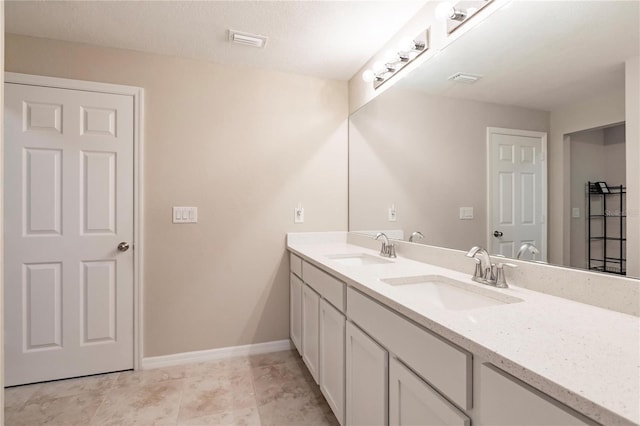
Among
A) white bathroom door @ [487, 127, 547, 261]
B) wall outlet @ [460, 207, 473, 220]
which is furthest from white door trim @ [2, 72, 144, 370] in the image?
white bathroom door @ [487, 127, 547, 261]

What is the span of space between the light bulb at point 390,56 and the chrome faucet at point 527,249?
1.33 metres

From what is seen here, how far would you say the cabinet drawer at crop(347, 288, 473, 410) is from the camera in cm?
78

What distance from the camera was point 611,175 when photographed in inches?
38.0

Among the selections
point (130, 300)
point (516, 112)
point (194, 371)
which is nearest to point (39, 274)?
point (130, 300)

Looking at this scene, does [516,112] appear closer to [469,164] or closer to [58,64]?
[469,164]

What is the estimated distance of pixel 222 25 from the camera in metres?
1.93

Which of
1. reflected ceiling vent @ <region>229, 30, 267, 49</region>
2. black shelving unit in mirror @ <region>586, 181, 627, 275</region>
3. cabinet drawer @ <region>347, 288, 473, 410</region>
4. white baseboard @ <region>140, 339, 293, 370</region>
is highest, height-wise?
reflected ceiling vent @ <region>229, 30, 267, 49</region>

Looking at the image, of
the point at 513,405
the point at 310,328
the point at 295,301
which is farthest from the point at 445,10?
the point at 295,301

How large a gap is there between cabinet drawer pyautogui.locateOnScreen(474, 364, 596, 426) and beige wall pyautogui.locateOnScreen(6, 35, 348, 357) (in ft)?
6.46

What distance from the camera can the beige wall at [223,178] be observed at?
7.46 ft

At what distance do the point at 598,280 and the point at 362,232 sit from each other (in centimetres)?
162

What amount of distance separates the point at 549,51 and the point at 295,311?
2084mm

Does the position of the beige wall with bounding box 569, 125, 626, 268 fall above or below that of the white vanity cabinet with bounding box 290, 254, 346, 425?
above

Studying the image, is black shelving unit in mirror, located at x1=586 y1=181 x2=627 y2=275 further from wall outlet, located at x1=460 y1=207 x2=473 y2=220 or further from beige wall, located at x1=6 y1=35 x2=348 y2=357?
beige wall, located at x1=6 y1=35 x2=348 y2=357
